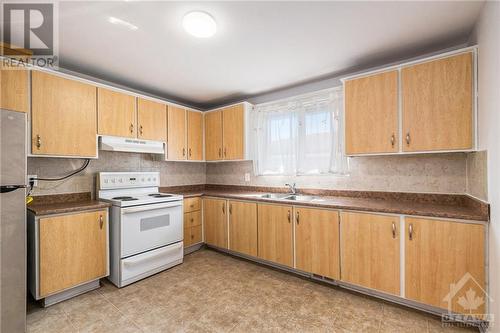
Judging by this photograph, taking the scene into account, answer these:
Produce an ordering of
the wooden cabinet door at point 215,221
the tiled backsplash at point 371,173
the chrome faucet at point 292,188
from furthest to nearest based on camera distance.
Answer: the wooden cabinet door at point 215,221 → the chrome faucet at point 292,188 → the tiled backsplash at point 371,173

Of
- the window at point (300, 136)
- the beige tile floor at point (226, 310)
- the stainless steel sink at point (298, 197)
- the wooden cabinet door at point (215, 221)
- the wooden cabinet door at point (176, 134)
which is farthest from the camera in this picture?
the wooden cabinet door at point (176, 134)

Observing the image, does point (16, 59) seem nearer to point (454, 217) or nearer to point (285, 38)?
point (285, 38)

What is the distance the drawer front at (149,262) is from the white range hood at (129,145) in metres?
1.28

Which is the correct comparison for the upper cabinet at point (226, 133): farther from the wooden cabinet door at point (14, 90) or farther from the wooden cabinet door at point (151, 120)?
the wooden cabinet door at point (14, 90)

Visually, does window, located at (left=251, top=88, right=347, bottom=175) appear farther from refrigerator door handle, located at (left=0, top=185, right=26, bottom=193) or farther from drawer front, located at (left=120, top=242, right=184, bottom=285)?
refrigerator door handle, located at (left=0, top=185, right=26, bottom=193)

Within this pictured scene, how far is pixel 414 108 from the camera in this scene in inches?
81.5

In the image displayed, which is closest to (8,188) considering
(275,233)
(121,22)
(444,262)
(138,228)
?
(138,228)

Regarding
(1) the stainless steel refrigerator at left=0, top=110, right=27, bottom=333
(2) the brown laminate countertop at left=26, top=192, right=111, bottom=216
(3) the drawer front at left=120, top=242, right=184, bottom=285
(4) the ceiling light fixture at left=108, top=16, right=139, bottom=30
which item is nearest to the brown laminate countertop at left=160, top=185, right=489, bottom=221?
(3) the drawer front at left=120, top=242, right=184, bottom=285

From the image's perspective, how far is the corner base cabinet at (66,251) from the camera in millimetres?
1982

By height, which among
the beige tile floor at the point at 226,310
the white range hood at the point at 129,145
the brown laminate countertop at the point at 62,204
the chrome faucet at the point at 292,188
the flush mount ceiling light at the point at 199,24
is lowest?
the beige tile floor at the point at 226,310

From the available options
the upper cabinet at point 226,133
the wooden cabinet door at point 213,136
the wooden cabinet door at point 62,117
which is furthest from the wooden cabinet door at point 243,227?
the wooden cabinet door at point 62,117

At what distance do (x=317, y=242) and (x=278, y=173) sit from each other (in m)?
1.23

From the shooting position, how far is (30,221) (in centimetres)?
208

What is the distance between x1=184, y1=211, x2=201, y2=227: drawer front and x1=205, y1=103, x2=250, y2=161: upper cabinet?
0.95 metres
